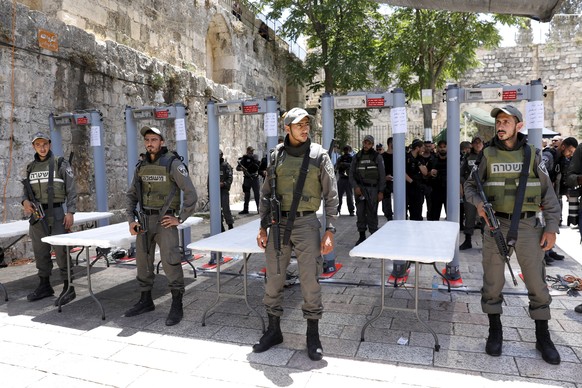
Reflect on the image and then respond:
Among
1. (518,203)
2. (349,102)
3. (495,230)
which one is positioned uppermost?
(349,102)

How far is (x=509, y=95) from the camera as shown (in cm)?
496

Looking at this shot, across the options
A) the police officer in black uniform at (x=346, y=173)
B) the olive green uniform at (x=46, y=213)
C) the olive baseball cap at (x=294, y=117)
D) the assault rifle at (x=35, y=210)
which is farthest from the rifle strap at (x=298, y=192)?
the police officer in black uniform at (x=346, y=173)

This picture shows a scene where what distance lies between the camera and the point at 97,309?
4707 mm

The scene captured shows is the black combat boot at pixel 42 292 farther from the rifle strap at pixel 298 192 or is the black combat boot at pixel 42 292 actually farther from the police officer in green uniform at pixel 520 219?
the police officer in green uniform at pixel 520 219

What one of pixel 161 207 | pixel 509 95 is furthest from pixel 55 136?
pixel 509 95

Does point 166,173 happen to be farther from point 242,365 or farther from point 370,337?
point 370,337

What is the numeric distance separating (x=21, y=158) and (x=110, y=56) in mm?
2898

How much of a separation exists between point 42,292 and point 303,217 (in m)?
3.42

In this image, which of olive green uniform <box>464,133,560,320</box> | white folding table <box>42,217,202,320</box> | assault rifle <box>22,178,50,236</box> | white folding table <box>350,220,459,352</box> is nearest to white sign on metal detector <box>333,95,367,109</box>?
white folding table <box>350,220,459,352</box>

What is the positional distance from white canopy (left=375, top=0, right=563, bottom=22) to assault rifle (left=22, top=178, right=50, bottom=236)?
429cm

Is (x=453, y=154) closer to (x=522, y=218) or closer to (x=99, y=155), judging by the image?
(x=522, y=218)

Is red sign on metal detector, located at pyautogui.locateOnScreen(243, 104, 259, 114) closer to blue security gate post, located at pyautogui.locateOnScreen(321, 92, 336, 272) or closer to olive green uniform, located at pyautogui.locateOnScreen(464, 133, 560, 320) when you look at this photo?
blue security gate post, located at pyautogui.locateOnScreen(321, 92, 336, 272)

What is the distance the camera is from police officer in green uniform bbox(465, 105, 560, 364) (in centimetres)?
338

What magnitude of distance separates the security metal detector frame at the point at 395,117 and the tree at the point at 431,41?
8.45 meters
